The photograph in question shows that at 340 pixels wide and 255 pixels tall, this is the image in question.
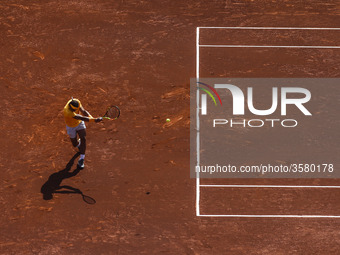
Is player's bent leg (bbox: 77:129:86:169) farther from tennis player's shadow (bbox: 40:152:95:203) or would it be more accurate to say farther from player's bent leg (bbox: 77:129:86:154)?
tennis player's shadow (bbox: 40:152:95:203)

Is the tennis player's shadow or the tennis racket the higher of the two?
the tennis racket

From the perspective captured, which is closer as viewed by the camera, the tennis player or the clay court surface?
the clay court surface

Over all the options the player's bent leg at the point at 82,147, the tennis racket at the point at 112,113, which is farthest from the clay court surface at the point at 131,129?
the tennis racket at the point at 112,113

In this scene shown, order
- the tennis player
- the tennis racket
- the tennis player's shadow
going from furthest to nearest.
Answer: the tennis racket
the tennis player's shadow
the tennis player

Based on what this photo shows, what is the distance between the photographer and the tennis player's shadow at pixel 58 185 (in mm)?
16141

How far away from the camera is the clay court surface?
15.1 m

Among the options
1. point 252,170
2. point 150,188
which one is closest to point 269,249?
A: point 252,170

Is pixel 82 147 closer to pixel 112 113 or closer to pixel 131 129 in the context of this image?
pixel 112 113

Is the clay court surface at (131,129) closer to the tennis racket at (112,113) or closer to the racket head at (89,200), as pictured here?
the racket head at (89,200)

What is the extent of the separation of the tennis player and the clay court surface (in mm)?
557

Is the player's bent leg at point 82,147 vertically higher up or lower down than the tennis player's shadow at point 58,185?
higher up

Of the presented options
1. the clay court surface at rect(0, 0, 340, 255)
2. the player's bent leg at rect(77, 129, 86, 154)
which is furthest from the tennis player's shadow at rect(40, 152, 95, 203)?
the player's bent leg at rect(77, 129, 86, 154)

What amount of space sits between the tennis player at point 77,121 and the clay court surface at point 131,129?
557 mm

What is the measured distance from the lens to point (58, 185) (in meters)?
16.3
